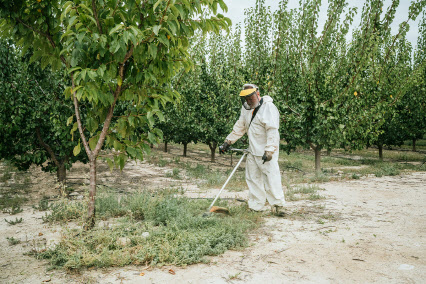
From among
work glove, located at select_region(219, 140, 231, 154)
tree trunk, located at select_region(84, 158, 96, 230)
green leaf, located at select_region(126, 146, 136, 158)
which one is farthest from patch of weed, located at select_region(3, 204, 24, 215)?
work glove, located at select_region(219, 140, 231, 154)

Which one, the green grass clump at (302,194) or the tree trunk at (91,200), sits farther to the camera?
the green grass clump at (302,194)

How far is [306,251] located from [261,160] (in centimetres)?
212

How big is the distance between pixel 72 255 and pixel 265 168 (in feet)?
11.5

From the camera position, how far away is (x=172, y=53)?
4246 mm

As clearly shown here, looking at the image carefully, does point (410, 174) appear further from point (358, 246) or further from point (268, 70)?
point (358, 246)

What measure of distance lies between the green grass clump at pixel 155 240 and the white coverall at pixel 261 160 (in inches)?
21.7

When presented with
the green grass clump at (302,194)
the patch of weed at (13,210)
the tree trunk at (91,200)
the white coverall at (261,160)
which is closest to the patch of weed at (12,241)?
the tree trunk at (91,200)

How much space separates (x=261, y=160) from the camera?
618 centimetres

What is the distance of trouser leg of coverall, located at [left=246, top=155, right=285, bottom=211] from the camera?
19.8 ft

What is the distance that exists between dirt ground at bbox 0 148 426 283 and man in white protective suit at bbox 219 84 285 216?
0.41 metres

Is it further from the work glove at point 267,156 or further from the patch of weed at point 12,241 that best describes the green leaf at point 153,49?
the patch of weed at point 12,241

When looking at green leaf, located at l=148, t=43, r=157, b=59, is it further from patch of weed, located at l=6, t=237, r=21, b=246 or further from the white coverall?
patch of weed, located at l=6, t=237, r=21, b=246

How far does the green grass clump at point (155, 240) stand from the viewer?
12.7ft

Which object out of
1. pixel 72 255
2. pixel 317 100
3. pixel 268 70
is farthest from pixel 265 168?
pixel 268 70
